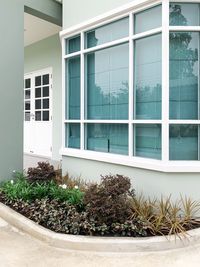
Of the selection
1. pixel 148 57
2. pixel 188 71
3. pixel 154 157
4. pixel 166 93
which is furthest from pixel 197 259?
pixel 148 57

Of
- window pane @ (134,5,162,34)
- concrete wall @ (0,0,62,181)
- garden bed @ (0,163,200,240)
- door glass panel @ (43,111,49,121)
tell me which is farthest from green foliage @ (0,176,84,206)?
door glass panel @ (43,111,49,121)

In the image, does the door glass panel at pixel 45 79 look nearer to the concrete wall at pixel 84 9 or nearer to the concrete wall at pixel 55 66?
the concrete wall at pixel 55 66

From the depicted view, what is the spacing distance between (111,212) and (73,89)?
2994mm

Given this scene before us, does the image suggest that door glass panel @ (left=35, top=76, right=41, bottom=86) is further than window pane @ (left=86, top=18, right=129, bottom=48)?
Yes

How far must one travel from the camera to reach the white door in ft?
31.0

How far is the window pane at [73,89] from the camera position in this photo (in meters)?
6.08

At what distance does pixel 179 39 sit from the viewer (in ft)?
15.0

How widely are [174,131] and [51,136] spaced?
535cm

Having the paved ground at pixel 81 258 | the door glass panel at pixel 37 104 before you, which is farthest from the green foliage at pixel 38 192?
the door glass panel at pixel 37 104

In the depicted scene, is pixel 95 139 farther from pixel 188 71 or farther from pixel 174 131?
pixel 188 71

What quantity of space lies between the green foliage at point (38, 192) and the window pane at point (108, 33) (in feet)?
8.44

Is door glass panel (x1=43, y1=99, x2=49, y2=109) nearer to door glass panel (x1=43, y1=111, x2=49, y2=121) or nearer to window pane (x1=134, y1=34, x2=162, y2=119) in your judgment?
door glass panel (x1=43, y1=111, x2=49, y2=121)

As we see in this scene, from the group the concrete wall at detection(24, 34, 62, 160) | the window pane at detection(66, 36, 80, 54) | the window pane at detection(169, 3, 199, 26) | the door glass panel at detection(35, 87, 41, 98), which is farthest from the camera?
the door glass panel at detection(35, 87, 41, 98)

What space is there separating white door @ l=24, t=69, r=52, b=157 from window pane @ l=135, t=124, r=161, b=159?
16.0 feet
